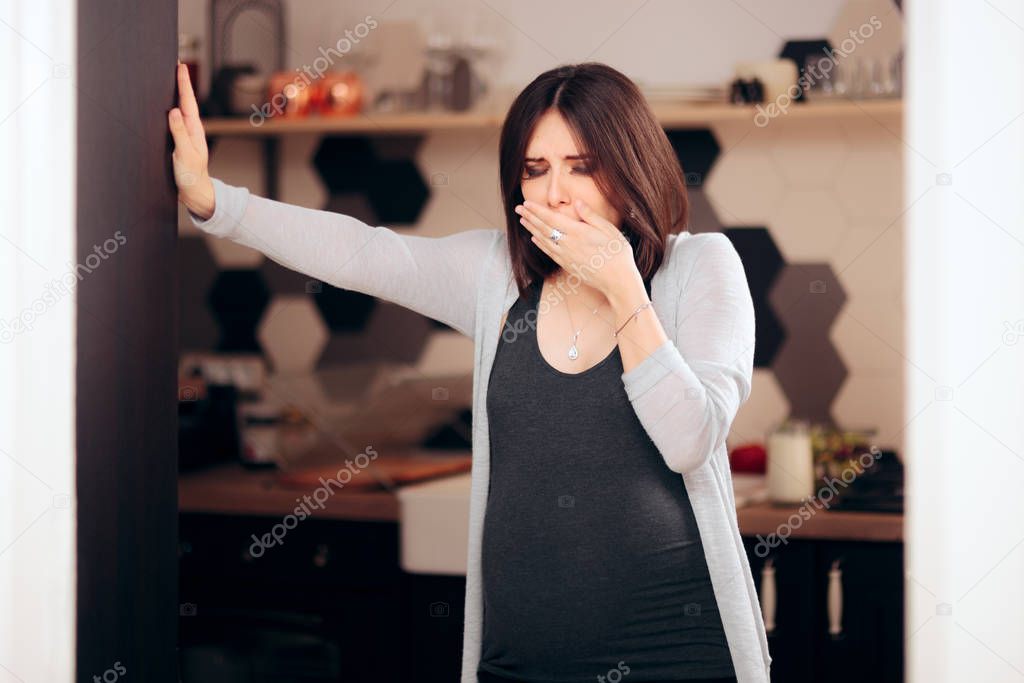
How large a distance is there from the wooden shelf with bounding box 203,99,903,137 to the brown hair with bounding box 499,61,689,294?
3.23 feet

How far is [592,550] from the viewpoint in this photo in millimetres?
1238

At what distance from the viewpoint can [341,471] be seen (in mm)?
2529

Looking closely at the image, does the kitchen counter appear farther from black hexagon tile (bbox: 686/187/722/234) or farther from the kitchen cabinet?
black hexagon tile (bbox: 686/187/722/234)

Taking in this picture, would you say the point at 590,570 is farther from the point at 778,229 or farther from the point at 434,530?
the point at 778,229

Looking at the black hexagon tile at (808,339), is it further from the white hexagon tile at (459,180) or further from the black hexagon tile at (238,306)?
the black hexagon tile at (238,306)

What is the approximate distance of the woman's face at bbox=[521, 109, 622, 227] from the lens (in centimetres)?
130

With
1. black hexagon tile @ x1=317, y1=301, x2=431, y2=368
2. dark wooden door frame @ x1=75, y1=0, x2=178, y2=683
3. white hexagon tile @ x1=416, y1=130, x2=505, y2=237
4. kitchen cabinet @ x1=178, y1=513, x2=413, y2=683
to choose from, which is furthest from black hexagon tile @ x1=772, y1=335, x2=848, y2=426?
dark wooden door frame @ x1=75, y1=0, x2=178, y2=683

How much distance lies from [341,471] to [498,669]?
1.31 metres

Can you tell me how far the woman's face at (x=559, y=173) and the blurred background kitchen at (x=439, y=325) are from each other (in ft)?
3.35

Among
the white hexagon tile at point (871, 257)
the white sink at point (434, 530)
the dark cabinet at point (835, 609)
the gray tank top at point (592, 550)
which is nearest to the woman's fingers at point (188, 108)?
the gray tank top at point (592, 550)

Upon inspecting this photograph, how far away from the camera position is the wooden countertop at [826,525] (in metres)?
2.09

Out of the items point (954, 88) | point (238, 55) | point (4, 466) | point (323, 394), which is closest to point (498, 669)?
point (4, 466)

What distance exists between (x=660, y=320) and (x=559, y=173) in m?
0.21

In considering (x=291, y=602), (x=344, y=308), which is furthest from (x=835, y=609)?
(x=344, y=308)
